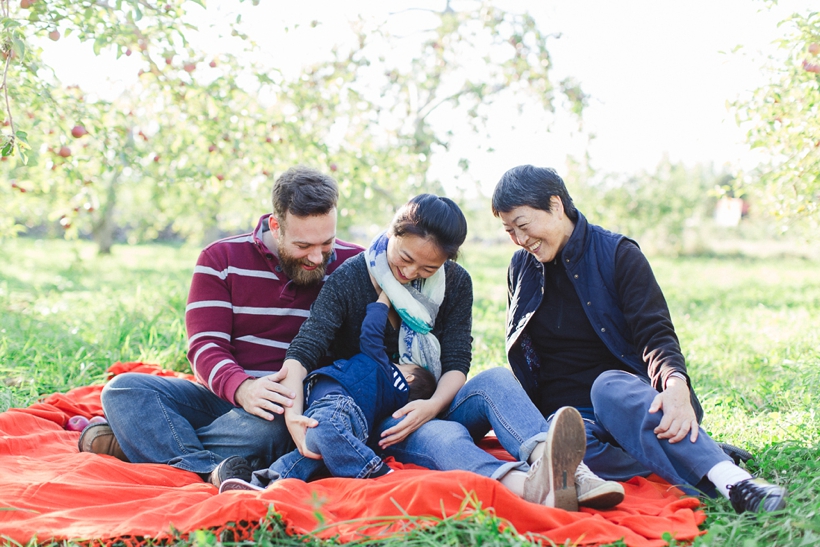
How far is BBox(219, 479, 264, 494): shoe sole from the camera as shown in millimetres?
2330

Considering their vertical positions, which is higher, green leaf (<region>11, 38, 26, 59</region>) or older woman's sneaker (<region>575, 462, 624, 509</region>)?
green leaf (<region>11, 38, 26, 59</region>)

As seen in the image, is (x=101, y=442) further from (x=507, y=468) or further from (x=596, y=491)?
(x=596, y=491)

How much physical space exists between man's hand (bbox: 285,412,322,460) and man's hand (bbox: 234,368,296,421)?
0.06 m

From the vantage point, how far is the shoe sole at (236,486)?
233 centimetres

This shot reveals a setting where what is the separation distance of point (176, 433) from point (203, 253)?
2.69 feet

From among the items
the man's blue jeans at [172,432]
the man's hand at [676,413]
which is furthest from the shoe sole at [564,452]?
the man's blue jeans at [172,432]

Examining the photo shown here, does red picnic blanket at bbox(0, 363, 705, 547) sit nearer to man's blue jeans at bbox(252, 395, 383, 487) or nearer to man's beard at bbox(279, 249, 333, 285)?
man's blue jeans at bbox(252, 395, 383, 487)

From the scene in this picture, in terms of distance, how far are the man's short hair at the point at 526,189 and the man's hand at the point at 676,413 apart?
2.87ft

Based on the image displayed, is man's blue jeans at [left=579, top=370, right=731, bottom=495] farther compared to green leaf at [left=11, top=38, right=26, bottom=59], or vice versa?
green leaf at [left=11, top=38, right=26, bottom=59]

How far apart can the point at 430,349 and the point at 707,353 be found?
309 centimetres

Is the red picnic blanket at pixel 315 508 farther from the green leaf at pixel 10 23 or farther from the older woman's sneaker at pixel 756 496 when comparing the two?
the green leaf at pixel 10 23

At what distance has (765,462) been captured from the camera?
265 centimetres

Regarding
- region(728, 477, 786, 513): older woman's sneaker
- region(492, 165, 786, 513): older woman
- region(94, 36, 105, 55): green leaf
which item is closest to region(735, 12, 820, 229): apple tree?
region(492, 165, 786, 513): older woman

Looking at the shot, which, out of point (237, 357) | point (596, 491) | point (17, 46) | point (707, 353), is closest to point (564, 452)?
point (596, 491)
